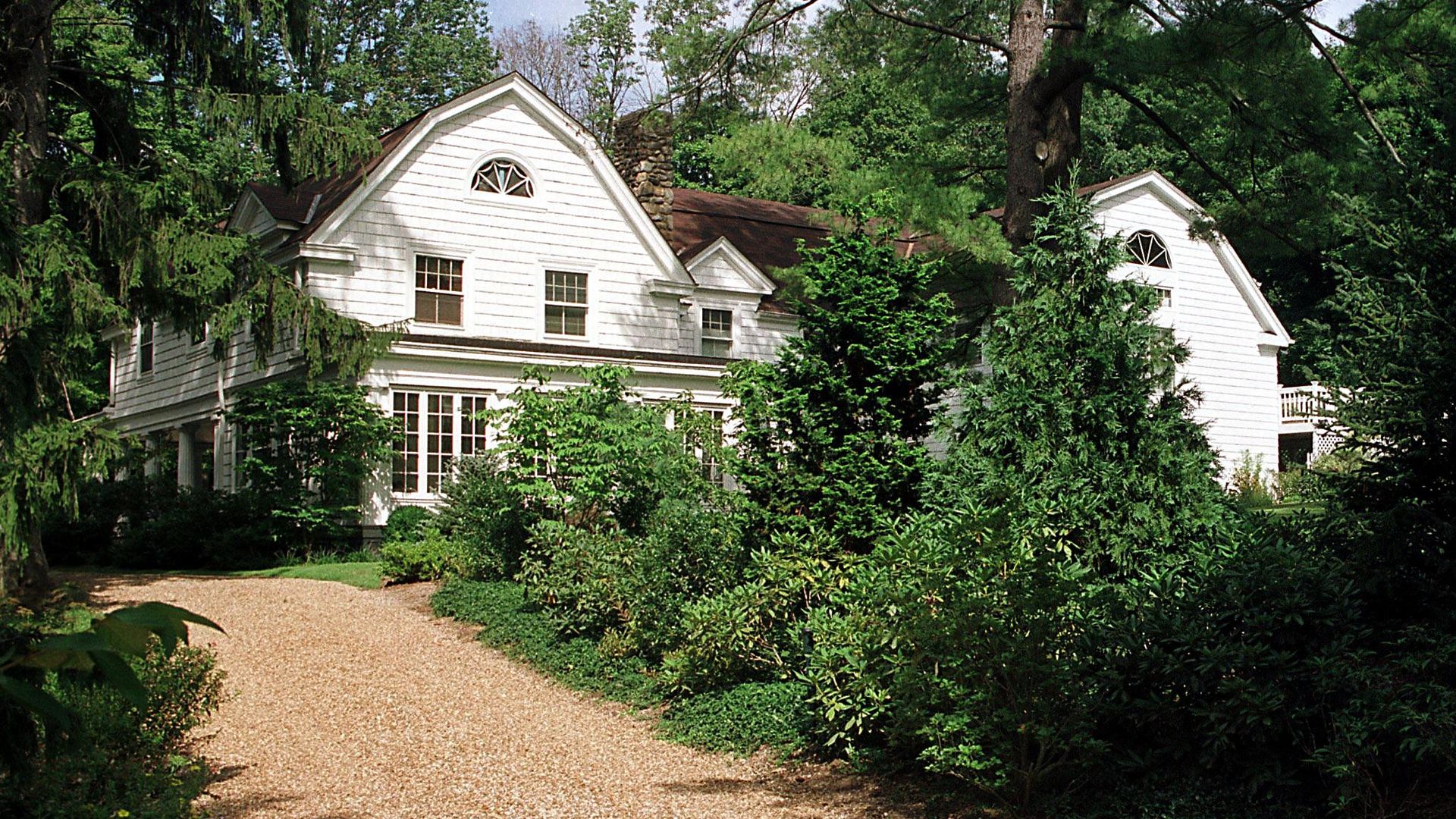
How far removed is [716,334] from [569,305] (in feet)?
11.0

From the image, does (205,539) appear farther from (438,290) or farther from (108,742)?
(108,742)

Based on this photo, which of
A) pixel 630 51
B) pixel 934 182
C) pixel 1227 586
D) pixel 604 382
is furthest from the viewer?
pixel 630 51

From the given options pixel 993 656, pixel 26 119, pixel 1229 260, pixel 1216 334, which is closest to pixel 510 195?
pixel 26 119

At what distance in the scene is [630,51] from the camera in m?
40.3

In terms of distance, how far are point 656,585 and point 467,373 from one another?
1151 cm

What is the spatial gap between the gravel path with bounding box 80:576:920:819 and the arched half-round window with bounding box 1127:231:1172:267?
17.8 meters

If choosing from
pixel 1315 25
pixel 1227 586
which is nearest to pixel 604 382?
pixel 1315 25

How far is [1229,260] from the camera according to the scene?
88.8ft

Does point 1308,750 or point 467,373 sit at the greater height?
point 467,373

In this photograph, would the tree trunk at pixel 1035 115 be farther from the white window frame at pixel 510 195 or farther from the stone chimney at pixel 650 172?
the stone chimney at pixel 650 172

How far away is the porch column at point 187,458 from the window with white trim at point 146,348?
235 cm

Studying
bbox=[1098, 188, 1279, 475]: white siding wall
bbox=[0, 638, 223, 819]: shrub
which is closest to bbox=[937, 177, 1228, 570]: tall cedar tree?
bbox=[0, 638, 223, 819]: shrub

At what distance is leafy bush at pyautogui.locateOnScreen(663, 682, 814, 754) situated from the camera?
845cm

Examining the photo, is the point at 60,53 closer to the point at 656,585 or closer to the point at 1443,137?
the point at 656,585
